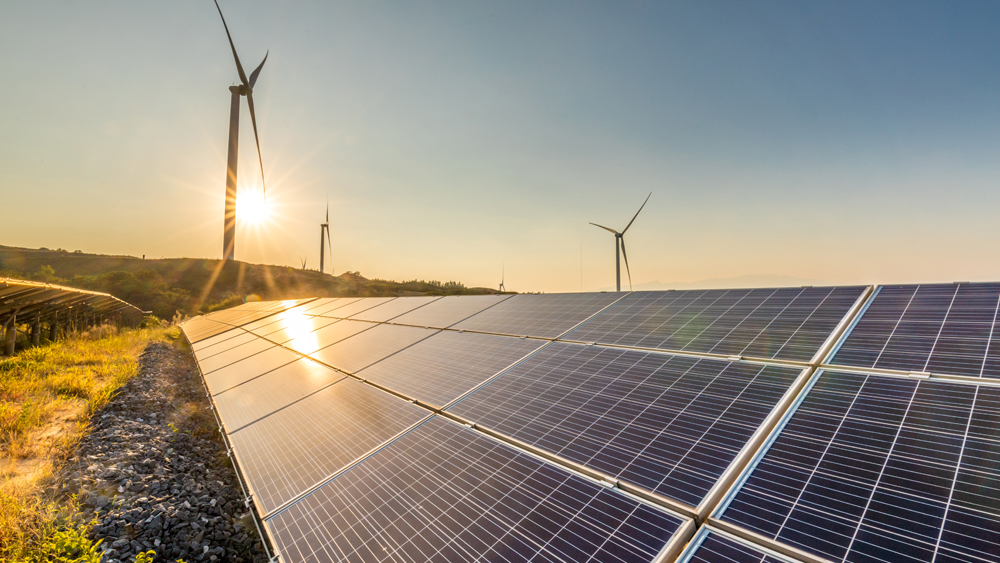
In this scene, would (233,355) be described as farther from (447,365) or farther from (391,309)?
(447,365)

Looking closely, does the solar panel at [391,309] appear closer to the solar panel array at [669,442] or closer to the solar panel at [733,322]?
the solar panel array at [669,442]

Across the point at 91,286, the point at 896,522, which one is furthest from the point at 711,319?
the point at 91,286

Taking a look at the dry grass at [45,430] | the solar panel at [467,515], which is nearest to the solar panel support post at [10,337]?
the dry grass at [45,430]

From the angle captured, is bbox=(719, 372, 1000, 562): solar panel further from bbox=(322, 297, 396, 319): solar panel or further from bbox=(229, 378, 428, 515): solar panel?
bbox=(322, 297, 396, 319): solar panel

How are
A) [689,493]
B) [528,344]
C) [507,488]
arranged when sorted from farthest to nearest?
1. [528,344]
2. [507,488]
3. [689,493]

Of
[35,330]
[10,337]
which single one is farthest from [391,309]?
[35,330]

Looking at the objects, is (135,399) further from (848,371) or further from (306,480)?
(848,371)
